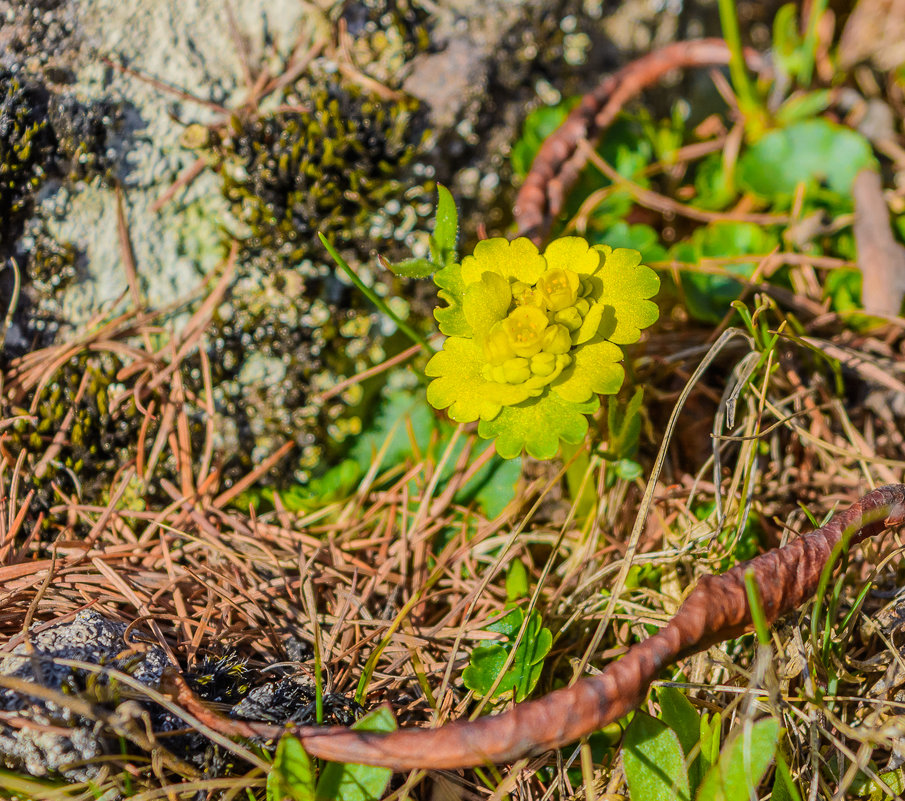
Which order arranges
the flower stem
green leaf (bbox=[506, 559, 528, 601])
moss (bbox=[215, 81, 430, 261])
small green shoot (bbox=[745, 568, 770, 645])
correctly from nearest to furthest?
1. small green shoot (bbox=[745, 568, 770, 645])
2. green leaf (bbox=[506, 559, 528, 601])
3. moss (bbox=[215, 81, 430, 261])
4. the flower stem

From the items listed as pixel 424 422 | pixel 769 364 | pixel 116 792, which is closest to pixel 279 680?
pixel 116 792

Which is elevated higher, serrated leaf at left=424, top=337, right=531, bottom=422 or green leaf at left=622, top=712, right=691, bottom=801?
serrated leaf at left=424, top=337, right=531, bottom=422

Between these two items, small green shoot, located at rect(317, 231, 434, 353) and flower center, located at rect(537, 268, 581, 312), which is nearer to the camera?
flower center, located at rect(537, 268, 581, 312)

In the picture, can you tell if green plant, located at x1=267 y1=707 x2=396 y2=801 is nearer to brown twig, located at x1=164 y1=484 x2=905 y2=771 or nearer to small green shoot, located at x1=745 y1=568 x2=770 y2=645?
brown twig, located at x1=164 y1=484 x2=905 y2=771

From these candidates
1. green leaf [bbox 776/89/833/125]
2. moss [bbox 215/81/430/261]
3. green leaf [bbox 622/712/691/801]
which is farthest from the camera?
green leaf [bbox 776/89/833/125]

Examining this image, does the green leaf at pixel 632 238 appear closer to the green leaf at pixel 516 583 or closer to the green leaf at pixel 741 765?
the green leaf at pixel 516 583

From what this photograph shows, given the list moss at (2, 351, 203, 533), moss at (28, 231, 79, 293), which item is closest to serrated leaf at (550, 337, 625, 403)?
moss at (2, 351, 203, 533)

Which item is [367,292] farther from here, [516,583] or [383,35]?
[383,35]
